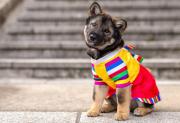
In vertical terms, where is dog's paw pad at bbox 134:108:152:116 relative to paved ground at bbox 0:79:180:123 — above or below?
above

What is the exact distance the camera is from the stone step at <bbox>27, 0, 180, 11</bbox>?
7.56 metres

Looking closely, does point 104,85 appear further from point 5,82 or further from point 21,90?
point 5,82

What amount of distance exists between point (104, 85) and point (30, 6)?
4.12 meters

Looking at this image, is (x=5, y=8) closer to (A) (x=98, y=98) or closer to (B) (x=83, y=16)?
(B) (x=83, y=16)

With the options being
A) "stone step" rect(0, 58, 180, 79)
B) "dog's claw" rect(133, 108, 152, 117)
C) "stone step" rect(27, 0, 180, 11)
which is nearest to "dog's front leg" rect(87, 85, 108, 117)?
"dog's claw" rect(133, 108, 152, 117)

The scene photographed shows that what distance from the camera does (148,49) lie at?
6.57 metres

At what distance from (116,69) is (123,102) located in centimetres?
32

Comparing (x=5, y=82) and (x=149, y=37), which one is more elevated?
(x=149, y=37)

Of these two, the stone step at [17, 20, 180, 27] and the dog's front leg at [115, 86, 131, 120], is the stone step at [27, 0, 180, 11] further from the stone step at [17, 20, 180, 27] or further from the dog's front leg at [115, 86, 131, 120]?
the dog's front leg at [115, 86, 131, 120]

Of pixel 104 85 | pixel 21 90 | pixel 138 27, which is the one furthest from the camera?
pixel 138 27

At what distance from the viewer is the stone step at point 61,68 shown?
6.09 meters

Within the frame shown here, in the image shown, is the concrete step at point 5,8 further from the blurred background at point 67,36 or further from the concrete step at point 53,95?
the concrete step at point 53,95

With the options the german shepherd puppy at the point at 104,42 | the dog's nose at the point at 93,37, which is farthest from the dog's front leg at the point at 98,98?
the dog's nose at the point at 93,37

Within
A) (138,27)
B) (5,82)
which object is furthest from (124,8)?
(5,82)
